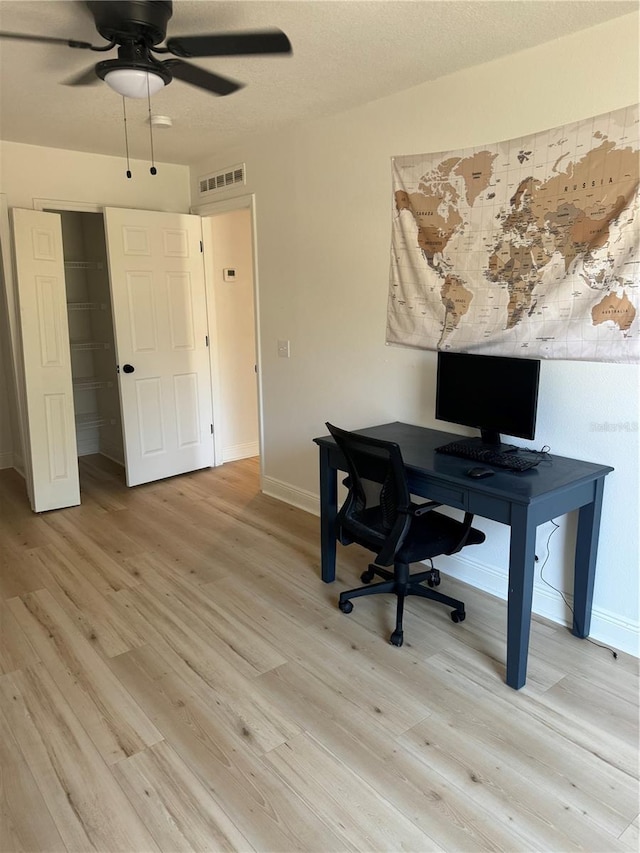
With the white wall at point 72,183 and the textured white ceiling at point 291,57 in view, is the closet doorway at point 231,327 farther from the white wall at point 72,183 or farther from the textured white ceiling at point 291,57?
the textured white ceiling at point 291,57

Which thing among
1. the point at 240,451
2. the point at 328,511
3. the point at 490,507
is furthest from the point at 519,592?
the point at 240,451

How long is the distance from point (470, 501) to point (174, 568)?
1816 millimetres

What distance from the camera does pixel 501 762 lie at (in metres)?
1.96

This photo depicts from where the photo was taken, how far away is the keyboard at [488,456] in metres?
2.47

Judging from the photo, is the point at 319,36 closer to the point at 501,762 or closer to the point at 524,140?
the point at 524,140

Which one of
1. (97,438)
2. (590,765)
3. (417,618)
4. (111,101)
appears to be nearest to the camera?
(590,765)

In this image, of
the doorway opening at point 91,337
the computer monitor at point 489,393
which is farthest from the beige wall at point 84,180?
the computer monitor at point 489,393

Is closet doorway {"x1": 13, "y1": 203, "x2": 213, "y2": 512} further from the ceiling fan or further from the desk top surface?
the desk top surface

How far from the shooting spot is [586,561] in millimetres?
2516

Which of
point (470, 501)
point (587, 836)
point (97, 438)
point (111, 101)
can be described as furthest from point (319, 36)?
point (97, 438)

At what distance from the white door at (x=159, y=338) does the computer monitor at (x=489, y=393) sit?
2622 mm

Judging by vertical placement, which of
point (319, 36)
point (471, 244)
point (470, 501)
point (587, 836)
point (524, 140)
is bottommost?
point (587, 836)

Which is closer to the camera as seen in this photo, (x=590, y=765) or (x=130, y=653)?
(x=590, y=765)

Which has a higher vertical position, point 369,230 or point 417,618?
point 369,230
